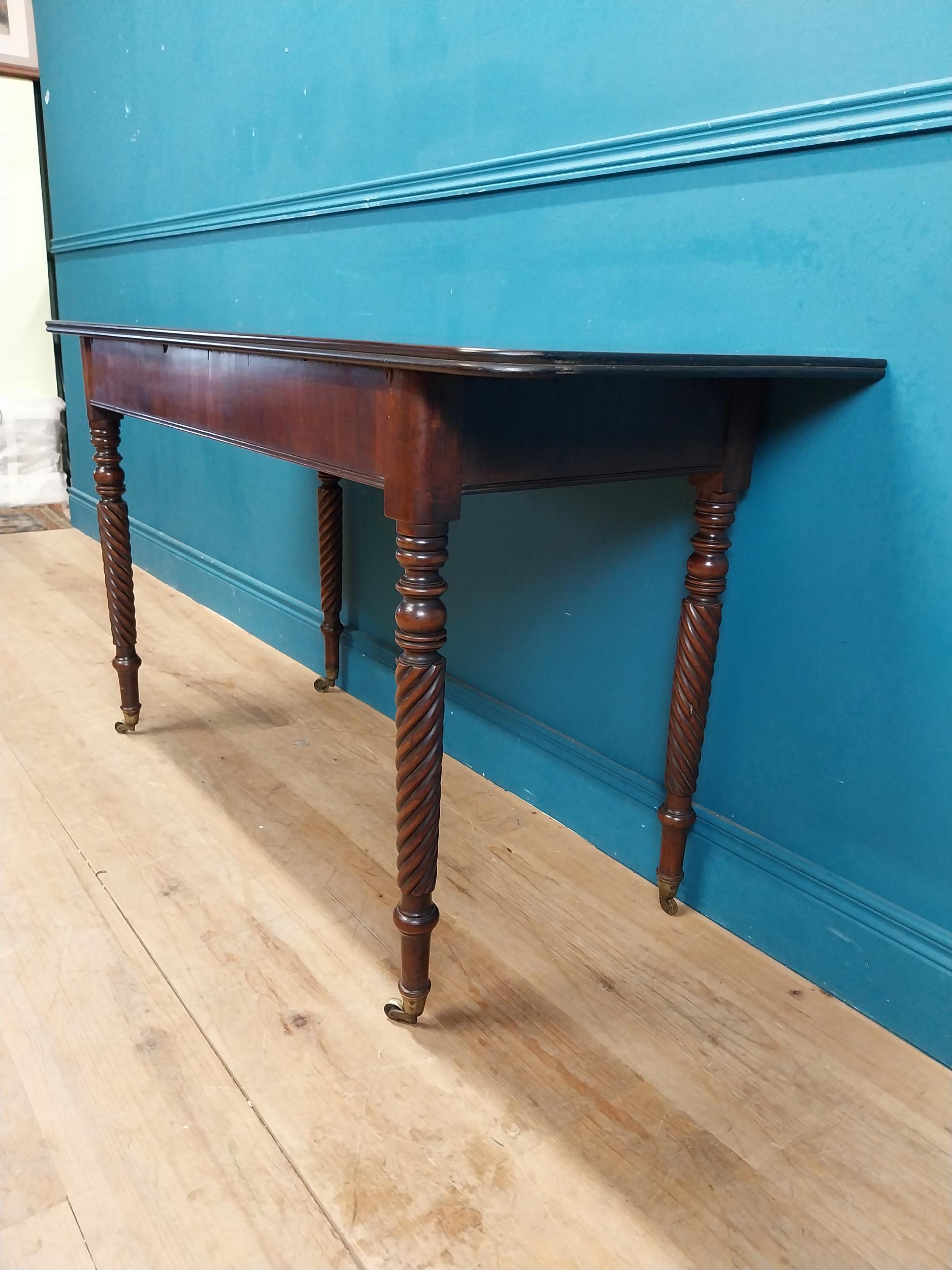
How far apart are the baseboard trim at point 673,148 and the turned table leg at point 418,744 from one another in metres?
0.65

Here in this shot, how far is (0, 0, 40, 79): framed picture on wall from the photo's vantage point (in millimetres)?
3518

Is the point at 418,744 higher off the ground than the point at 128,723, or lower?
higher

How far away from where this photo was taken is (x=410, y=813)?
3.70 ft

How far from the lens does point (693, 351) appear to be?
133 centimetres

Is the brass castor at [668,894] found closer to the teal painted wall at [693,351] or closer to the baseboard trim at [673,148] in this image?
the teal painted wall at [693,351]

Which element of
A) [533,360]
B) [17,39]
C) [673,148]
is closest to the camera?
[533,360]

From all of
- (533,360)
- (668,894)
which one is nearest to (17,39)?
(533,360)

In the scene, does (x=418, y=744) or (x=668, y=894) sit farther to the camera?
(x=668, y=894)

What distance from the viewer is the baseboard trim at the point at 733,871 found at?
3.96 ft

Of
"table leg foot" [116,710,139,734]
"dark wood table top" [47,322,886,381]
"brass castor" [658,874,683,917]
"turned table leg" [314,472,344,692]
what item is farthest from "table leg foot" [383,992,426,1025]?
"turned table leg" [314,472,344,692]

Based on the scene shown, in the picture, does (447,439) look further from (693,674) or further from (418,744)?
(693,674)

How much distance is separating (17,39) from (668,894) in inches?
154

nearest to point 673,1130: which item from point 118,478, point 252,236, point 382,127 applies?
point 118,478

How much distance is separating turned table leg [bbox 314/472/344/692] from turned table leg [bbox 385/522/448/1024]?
101 centimetres
